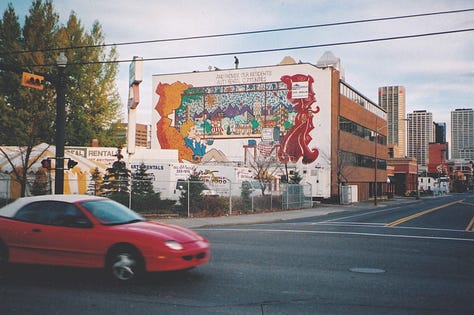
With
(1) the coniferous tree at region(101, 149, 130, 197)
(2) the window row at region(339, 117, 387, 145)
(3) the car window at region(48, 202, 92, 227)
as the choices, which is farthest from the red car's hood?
(2) the window row at region(339, 117, 387, 145)

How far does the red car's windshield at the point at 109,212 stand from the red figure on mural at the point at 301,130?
4452 centimetres

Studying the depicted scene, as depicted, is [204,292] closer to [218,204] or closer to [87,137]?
[218,204]

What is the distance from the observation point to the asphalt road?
6988 mm

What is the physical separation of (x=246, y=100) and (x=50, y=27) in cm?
2466

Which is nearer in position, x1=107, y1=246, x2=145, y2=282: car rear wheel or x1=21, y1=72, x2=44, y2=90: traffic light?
x1=107, y1=246, x2=145, y2=282: car rear wheel

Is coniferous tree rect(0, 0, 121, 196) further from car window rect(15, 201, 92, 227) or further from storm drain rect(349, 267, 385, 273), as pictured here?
storm drain rect(349, 267, 385, 273)

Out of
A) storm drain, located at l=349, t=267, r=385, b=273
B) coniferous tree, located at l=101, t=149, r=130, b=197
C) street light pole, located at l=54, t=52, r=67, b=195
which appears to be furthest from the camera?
coniferous tree, located at l=101, t=149, r=130, b=197

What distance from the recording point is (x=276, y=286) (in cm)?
842

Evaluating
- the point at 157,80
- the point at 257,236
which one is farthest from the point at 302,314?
the point at 157,80

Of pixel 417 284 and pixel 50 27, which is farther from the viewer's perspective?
pixel 50 27

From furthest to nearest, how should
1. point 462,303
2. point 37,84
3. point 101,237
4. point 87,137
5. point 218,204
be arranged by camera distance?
point 87,137
point 218,204
point 37,84
point 101,237
point 462,303

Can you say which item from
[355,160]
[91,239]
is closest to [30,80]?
[91,239]

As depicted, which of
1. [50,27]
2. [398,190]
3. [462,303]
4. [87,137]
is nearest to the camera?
[462,303]

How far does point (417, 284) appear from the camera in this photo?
8.77 m
